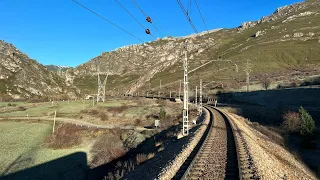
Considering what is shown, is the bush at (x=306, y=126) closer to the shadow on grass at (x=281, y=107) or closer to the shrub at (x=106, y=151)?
the shadow on grass at (x=281, y=107)

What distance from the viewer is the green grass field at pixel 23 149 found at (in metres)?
35.6

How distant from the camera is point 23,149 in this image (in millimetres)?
42406

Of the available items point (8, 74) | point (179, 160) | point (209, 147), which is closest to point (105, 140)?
point (209, 147)

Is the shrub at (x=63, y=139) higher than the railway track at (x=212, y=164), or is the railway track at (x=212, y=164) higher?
the railway track at (x=212, y=164)

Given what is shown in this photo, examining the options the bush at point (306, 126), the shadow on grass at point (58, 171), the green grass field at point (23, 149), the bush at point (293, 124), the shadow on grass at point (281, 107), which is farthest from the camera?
the bush at point (293, 124)

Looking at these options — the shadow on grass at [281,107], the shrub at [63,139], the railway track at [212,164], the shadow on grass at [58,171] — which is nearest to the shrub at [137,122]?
the shrub at [63,139]

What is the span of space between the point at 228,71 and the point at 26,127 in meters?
149

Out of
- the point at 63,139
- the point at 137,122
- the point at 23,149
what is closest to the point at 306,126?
the point at 63,139

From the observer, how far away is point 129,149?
3875 cm

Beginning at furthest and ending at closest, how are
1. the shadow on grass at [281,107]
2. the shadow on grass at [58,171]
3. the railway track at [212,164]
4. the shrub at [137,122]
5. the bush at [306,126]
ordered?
the shrub at [137,122] < the bush at [306,126] < the shadow on grass at [281,107] < the shadow on grass at [58,171] < the railway track at [212,164]

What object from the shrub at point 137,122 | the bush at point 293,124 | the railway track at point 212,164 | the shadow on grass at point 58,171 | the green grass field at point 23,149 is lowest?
the shadow on grass at point 58,171

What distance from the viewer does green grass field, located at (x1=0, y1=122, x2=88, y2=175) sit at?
35606 millimetres

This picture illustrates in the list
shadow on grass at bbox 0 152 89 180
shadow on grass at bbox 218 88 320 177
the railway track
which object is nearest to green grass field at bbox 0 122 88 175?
shadow on grass at bbox 0 152 89 180

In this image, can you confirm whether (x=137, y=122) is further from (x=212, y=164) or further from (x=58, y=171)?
(x=212, y=164)
